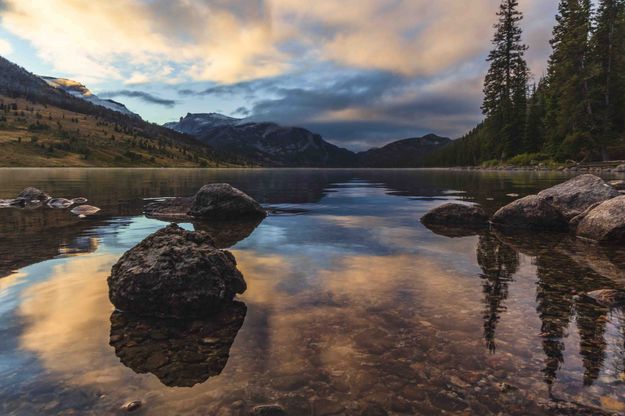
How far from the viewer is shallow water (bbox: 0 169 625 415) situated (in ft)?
15.3

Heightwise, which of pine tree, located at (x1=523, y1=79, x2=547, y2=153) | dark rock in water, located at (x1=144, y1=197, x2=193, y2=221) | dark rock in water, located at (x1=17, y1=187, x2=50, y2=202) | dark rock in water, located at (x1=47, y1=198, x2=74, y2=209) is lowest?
dark rock in water, located at (x1=144, y1=197, x2=193, y2=221)

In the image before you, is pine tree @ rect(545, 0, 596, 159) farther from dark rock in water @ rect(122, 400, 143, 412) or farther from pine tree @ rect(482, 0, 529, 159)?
dark rock in water @ rect(122, 400, 143, 412)

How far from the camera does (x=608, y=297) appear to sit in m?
7.75

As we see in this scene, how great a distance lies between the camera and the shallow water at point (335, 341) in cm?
466

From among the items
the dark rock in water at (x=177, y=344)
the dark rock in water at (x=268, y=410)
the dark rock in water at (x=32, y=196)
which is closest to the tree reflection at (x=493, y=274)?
the dark rock in water at (x=268, y=410)

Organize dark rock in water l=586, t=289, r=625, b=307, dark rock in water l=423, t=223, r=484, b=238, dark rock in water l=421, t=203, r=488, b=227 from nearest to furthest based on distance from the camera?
dark rock in water l=586, t=289, r=625, b=307 < dark rock in water l=423, t=223, r=484, b=238 < dark rock in water l=421, t=203, r=488, b=227

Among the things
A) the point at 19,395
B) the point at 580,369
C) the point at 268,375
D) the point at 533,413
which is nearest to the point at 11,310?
the point at 19,395

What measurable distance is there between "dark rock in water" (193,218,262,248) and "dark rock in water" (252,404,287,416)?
9516 mm

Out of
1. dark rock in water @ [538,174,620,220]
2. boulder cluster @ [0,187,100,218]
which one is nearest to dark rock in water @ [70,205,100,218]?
boulder cluster @ [0,187,100,218]

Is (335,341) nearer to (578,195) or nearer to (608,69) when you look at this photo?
(578,195)

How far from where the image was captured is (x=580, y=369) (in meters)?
5.22

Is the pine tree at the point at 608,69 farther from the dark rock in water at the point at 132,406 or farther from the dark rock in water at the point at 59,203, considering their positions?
the dark rock in water at the point at 132,406

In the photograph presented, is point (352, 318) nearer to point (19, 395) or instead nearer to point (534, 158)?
point (19, 395)

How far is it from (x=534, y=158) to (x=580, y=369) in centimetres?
9086
